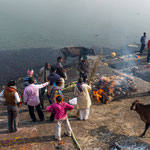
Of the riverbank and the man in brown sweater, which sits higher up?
the man in brown sweater

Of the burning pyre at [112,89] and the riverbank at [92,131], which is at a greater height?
the burning pyre at [112,89]

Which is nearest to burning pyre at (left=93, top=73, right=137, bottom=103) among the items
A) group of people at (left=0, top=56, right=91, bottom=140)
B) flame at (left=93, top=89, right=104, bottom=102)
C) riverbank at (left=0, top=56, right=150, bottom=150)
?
flame at (left=93, top=89, right=104, bottom=102)

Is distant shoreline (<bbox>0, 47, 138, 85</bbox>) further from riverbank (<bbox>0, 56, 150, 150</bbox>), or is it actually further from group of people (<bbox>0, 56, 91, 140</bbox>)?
group of people (<bbox>0, 56, 91, 140</bbox>)

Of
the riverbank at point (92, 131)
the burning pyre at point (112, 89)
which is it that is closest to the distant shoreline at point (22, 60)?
the riverbank at point (92, 131)

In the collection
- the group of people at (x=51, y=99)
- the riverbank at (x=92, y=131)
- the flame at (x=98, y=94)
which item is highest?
the group of people at (x=51, y=99)

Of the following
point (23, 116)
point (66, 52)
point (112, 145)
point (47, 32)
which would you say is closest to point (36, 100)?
point (23, 116)

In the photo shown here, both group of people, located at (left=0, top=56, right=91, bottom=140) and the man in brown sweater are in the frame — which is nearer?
group of people, located at (left=0, top=56, right=91, bottom=140)

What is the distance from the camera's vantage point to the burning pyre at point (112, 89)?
28.6ft

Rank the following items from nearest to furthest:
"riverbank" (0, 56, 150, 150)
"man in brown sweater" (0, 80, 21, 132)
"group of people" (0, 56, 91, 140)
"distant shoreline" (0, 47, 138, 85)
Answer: "group of people" (0, 56, 91, 140), "riverbank" (0, 56, 150, 150), "man in brown sweater" (0, 80, 21, 132), "distant shoreline" (0, 47, 138, 85)

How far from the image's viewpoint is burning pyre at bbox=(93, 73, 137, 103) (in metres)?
8.71

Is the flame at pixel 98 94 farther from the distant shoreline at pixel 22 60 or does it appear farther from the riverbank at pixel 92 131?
the distant shoreline at pixel 22 60

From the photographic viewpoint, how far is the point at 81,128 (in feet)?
21.0

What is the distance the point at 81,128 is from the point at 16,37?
22.6 m

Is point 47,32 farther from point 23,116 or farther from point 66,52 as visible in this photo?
point 23,116
